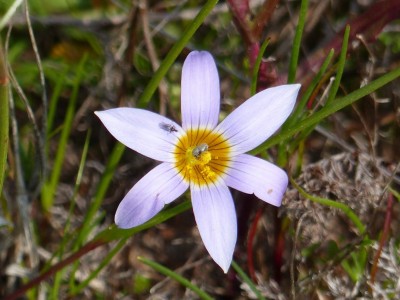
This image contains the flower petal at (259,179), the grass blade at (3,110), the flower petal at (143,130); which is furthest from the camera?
the flower petal at (259,179)

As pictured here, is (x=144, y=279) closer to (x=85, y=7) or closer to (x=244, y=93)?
(x=244, y=93)

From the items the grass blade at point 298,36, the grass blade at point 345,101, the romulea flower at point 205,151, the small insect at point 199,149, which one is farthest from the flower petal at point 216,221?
the grass blade at point 298,36

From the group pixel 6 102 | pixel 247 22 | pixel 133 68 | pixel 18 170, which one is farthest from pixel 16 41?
pixel 6 102

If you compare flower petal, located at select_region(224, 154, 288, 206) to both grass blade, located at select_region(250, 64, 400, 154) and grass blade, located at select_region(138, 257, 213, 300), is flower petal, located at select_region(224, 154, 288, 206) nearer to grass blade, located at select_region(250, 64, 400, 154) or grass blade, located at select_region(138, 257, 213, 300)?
grass blade, located at select_region(250, 64, 400, 154)

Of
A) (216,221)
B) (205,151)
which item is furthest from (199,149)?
(216,221)

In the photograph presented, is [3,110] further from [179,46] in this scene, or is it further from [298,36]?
[298,36]

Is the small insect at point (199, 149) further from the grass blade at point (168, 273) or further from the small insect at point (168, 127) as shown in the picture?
the grass blade at point (168, 273)

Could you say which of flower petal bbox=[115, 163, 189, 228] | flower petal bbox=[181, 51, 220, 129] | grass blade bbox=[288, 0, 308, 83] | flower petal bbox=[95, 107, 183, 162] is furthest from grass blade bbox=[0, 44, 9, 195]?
grass blade bbox=[288, 0, 308, 83]

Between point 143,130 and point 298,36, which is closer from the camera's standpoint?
point 143,130
